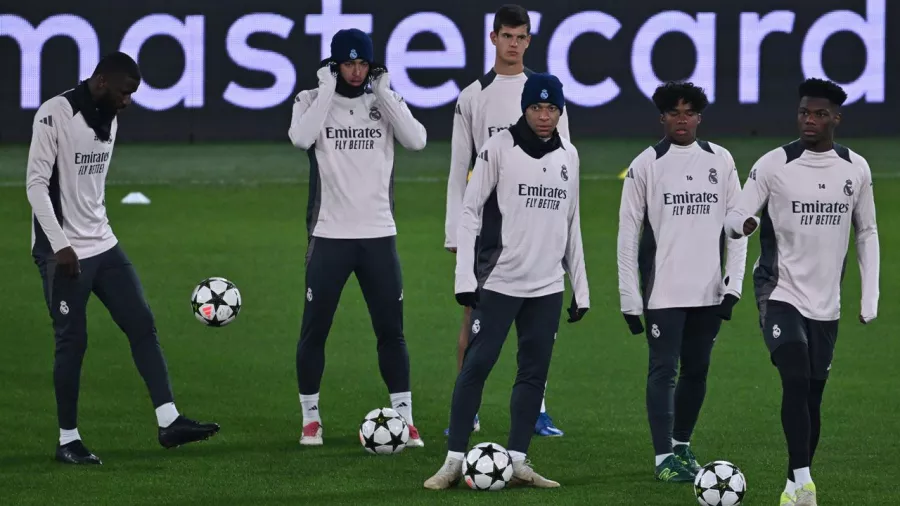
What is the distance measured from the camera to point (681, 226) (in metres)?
8.77

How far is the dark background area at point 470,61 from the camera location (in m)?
22.4

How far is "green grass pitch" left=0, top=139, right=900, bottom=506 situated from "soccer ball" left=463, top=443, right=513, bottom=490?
92mm

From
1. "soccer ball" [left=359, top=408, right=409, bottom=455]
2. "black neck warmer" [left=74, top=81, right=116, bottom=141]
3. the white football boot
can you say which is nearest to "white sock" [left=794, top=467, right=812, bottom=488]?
"soccer ball" [left=359, top=408, right=409, bottom=455]

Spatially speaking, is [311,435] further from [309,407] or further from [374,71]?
[374,71]

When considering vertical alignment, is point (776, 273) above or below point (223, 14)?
below

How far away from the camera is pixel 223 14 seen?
22484 millimetres

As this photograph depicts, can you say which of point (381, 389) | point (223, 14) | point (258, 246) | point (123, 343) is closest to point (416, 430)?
point (381, 389)

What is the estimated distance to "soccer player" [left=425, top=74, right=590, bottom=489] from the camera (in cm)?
856

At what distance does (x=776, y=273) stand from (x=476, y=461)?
5.90 ft

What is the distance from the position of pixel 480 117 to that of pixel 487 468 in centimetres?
250

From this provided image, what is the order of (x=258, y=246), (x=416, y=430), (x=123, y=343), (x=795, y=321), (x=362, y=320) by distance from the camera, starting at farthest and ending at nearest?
1. (x=258, y=246)
2. (x=362, y=320)
3. (x=123, y=343)
4. (x=416, y=430)
5. (x=795, y=321)

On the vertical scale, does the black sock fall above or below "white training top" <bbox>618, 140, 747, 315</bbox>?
below

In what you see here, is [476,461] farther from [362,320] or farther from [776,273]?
[362,320]

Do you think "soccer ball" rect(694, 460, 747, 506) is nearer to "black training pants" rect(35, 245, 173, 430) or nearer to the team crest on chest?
the team crest on chest
